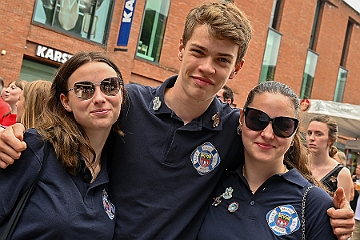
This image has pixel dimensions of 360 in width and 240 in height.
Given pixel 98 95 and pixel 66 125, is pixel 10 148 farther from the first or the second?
pixel 98 95

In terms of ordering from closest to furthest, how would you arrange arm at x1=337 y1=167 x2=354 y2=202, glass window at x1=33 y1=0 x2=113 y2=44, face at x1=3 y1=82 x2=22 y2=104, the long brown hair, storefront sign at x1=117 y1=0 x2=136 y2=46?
the long brown hair
arm at x1=337 y1=167 x2=354 y2=202
face at x1=3 y1=82 x2=22 y2=104
glass window at x1=33 y1=0 x2=113 y2=44
storefront sign at x1=117 y1=0 x2=136 y2=46

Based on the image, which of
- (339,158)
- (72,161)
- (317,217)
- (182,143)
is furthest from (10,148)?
(339,158)

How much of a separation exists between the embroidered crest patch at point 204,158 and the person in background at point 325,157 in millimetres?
2551

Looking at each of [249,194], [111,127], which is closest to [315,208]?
[249,194]

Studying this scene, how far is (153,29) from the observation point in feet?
51.3

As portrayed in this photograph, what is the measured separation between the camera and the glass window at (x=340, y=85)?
2596 cm

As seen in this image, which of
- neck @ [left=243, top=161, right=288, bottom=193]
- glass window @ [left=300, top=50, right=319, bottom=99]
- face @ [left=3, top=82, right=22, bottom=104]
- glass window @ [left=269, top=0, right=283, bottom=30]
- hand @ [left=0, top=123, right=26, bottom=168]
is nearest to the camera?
hand @ [left=0, top=123, right=26, bottom=168]

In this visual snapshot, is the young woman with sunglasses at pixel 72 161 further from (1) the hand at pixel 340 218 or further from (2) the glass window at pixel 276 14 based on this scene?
(2) the glass window at pixel 276 14

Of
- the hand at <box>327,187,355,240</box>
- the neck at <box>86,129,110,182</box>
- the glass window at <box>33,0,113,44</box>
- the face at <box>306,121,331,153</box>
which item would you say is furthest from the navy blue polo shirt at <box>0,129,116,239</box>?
the glass window at <box>33,0,113,44</box>

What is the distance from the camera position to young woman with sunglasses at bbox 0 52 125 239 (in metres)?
2.07

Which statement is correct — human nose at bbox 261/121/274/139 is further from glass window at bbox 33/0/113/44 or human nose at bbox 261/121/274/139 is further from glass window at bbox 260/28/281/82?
glass window at bbox 260/28/281/82

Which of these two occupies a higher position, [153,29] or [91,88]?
[153,29]

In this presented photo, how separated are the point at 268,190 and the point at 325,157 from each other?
2929 millimetres

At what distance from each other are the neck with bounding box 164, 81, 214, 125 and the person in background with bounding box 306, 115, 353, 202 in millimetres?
2614
